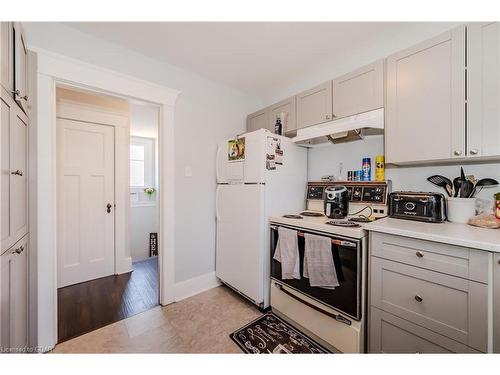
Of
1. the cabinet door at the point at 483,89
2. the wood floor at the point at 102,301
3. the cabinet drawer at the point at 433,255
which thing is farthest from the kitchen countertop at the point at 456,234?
the wood floor at the point at 102,301

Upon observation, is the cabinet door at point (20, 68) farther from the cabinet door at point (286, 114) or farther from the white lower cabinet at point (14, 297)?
the cabinet door at point (286, 114)

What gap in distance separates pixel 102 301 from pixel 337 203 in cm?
249

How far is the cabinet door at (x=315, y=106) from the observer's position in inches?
75.5

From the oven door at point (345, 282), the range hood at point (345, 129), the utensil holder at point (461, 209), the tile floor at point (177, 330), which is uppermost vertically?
the range hood at point (345, 129)

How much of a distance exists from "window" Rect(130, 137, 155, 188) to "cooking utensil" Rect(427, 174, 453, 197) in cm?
433

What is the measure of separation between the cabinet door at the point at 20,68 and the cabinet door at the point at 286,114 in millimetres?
1950

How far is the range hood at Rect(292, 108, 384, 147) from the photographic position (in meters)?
1.63

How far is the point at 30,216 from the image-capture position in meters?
1.41

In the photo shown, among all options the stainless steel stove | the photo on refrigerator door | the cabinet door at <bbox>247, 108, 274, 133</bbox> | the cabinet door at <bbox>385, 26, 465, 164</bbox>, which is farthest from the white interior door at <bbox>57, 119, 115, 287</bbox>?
the cabinet door at <bbox>385, 26, 465, 164</bbox>

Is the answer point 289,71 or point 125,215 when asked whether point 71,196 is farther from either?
point 289,71

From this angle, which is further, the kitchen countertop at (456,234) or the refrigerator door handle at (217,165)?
the refrigerator door handle at (217,165)

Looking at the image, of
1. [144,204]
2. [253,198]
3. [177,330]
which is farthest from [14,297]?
[144,204]

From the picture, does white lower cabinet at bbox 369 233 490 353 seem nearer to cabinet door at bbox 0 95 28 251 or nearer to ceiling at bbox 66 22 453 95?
ceiling at bbox 66 22 453 95
